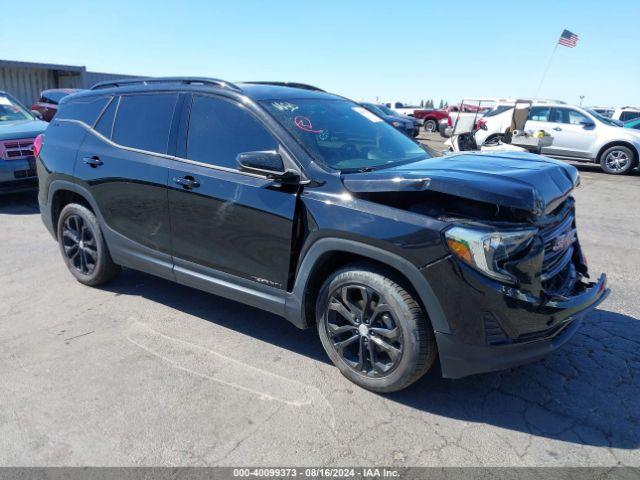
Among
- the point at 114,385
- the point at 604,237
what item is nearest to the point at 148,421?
the point at 114,385

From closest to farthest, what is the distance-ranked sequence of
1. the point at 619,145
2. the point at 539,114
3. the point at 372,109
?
the point at 372,109 < the point at 619,145 < the point at 539,114

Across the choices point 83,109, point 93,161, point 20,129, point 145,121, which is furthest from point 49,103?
point 145,121

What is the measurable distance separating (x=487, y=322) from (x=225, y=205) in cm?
185

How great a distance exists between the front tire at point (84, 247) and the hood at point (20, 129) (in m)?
4.08

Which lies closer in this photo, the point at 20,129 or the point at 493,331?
the point at 493,331

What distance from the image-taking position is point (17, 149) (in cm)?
792

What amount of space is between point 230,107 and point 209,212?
30.2 inches

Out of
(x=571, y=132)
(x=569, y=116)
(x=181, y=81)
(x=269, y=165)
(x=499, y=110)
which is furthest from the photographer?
(x=499, y=110)

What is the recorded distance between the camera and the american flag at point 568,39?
1712cm

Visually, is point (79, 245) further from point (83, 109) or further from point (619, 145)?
point (619, 145)

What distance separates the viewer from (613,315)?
13.7 ft

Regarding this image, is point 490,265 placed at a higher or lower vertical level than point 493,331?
higher

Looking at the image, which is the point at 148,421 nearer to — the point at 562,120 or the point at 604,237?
the point at 604,237

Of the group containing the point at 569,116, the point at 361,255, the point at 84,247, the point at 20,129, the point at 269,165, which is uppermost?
the point at 569,116
